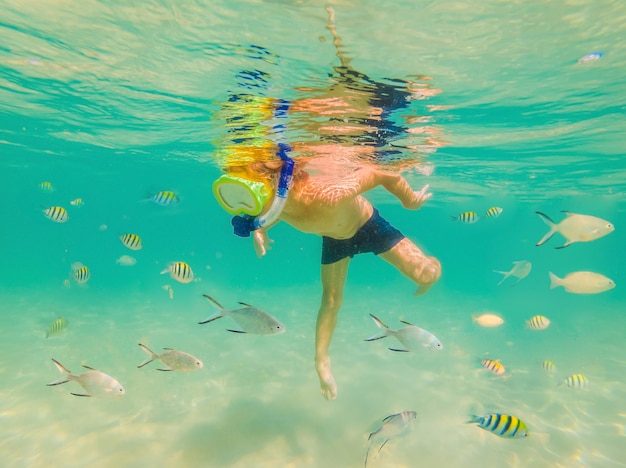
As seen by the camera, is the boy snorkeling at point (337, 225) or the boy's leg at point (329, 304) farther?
the boy's leg at point (329, 304)

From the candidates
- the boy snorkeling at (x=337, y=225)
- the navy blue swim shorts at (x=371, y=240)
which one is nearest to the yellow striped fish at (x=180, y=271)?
the boy snorkeling at (x=337, y=225)

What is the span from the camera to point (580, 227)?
639cm

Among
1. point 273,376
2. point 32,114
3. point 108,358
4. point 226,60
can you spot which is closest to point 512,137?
point 226,60

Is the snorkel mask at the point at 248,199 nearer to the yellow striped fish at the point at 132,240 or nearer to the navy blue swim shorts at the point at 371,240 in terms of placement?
the navy blue swim shorts at the point at 371,240

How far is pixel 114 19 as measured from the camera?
23.5 feet

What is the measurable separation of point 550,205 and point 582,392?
1321 inches

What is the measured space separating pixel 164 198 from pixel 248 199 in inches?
280

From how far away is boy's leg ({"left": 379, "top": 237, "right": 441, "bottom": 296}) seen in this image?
23.1ft

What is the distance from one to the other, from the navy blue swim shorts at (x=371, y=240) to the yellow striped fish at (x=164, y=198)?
5.24 m

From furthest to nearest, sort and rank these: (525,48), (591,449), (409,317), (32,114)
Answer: (409,317)
(32,114)
(591,449)
(525,48)

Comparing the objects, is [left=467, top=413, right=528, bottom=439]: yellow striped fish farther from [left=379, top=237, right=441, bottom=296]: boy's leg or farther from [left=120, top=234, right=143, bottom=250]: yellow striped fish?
[left=120, top=234, right=143, bottom=250]: yellow striped fish

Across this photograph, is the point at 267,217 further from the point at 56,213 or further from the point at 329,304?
the point at 56,213

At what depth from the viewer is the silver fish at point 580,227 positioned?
616 cm

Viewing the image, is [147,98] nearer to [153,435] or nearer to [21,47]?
[21,47]
